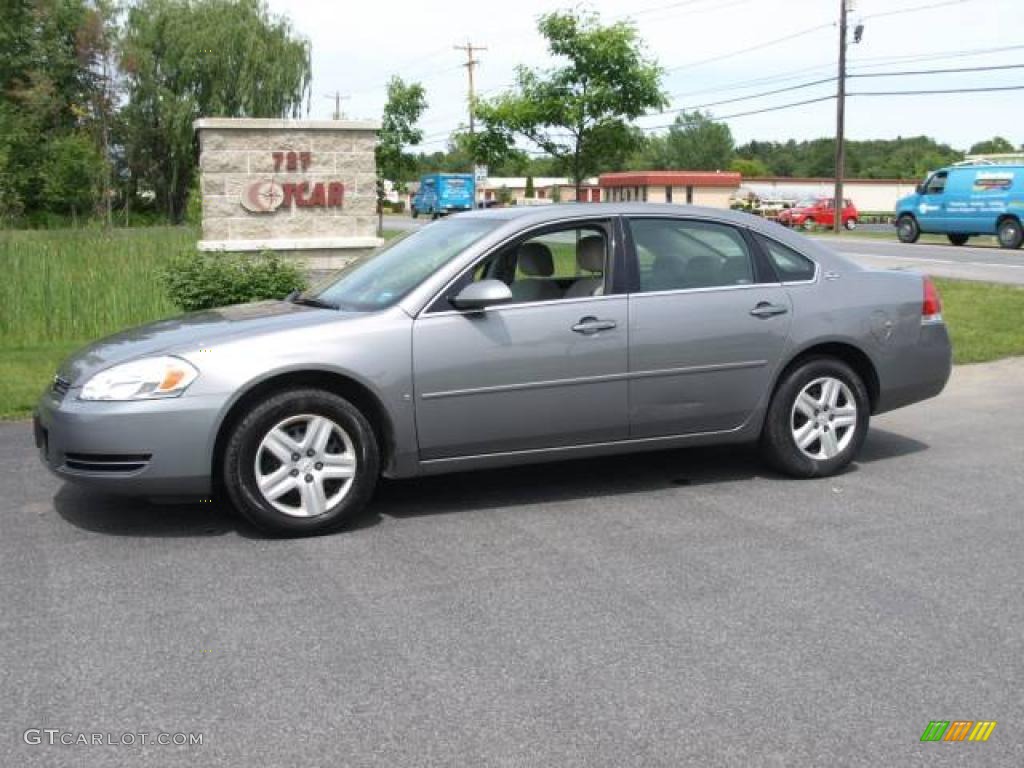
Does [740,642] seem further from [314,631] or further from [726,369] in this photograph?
[726,369]

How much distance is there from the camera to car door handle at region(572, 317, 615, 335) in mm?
5832

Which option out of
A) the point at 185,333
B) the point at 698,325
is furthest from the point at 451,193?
the point at 185,333

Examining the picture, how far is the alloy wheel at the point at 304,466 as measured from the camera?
17.3 feet

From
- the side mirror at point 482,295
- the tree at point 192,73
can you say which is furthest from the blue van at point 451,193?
the side mirror at point 482,295

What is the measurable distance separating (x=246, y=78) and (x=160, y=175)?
6.14m

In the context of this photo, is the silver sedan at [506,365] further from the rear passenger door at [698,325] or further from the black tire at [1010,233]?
the black tire at [1010,233]

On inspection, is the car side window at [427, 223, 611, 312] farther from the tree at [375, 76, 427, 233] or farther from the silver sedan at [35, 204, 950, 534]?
the tree at [375, 76, 427, 233]

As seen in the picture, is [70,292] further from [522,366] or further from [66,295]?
[522,366]

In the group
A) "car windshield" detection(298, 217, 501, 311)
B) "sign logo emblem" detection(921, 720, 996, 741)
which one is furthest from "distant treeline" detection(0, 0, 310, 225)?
"sign logo emblem" detection(921, 720, 996, 741)

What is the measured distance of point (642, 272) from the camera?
6125 millimetres

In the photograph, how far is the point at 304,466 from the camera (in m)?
5.33

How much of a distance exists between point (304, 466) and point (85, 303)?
7.69 meters

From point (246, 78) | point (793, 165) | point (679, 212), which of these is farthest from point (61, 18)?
point (793, 165)

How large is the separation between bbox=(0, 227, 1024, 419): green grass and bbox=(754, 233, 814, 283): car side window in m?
4.75
